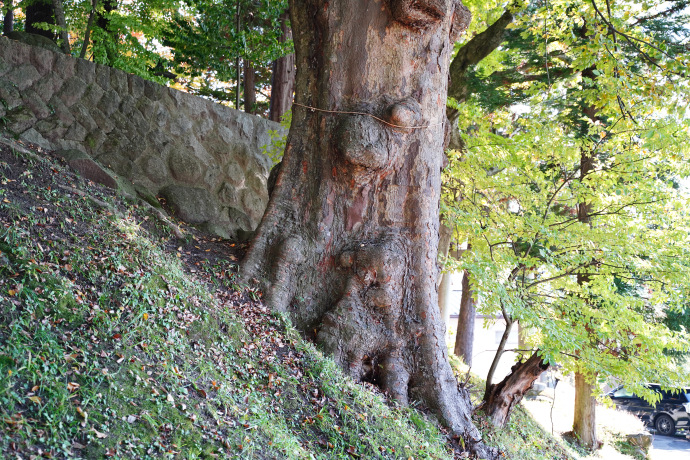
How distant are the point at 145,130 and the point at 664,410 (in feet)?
45.8

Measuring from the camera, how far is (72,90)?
21.1 ft

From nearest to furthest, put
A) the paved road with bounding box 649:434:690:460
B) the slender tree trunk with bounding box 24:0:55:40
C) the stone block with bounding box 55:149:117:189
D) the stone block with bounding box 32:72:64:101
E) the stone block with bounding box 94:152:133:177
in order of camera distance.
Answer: the stone block with bounding box 55:149:117:189 < the stone block with bounding box 32:72:64:101 < the stone block with bounding box 94:152:133:177 < the slender tree trunk with bounding box 24:0:55:40 < the paved road with bounding box 649:434:690:460

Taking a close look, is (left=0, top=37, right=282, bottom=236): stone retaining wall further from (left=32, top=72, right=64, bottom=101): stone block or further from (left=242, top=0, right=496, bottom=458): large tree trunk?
(left=242, top=0, right=496, bottom=458): large tree trunk

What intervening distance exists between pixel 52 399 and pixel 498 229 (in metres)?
5.58

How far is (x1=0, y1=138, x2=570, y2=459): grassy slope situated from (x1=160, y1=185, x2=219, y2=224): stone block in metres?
1.29

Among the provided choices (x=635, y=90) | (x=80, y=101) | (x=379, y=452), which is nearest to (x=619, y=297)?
(x=635, y=90)

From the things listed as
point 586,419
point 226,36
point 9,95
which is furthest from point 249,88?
point 586,419

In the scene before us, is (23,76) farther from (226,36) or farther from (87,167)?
(226,36)

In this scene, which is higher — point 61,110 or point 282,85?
point 282,85

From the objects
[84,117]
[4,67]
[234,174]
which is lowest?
[234,174]

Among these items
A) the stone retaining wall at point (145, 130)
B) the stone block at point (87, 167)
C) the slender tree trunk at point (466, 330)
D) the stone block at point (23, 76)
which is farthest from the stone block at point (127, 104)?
the slender tree trunk at point (466, 330)

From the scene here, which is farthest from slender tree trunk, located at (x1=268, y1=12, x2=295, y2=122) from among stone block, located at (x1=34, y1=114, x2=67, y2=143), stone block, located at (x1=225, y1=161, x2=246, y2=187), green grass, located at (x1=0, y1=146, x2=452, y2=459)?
green grass, located at (x1=0, y1=146, x2=452, y2=459)

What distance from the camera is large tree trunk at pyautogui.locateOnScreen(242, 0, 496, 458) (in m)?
4.84

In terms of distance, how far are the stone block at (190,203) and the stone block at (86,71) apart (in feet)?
5.47
